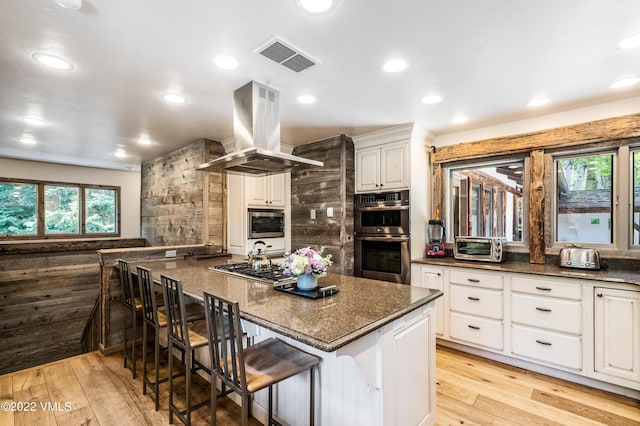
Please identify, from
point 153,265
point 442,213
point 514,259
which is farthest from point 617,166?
point 153,265

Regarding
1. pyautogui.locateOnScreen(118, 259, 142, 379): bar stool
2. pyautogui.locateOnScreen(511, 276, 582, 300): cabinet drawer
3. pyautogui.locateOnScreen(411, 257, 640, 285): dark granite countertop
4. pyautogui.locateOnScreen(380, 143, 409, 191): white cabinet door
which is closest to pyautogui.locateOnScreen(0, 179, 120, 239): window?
pyautogui.locateOnScreen(118, 259, 142, 379): bar stool

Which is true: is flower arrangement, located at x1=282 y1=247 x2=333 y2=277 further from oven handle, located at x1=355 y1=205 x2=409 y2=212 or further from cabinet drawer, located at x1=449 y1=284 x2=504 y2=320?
cabinet drawer, located at x1=449 y1=284 x2=504 y2=320

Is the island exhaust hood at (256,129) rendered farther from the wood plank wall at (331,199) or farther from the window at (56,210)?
the window at (56,210)

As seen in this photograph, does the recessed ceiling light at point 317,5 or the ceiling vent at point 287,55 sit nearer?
the recessed ceiling light at point 317,5

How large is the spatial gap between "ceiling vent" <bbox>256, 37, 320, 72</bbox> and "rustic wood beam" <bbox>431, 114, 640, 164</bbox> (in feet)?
7.45

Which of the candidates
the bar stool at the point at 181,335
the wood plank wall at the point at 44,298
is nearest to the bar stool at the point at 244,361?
the bar stool at the point at 181,335

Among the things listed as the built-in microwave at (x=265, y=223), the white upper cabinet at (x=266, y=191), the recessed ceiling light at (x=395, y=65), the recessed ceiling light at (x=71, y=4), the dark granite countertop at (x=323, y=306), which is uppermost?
the recessed ceiling light at (x=395, y=65)

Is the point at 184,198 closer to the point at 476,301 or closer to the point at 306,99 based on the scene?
the point at 306,99

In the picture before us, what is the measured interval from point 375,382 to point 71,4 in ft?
7.36

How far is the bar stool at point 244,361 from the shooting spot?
52.4 inches

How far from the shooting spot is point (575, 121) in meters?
2.87

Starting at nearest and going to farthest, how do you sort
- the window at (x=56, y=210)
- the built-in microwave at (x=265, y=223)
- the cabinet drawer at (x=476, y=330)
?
the cabinet drawer at (x=476, y=330) → the built-in microwave at (x=265, y=223) → the window at (x=56, y=210)

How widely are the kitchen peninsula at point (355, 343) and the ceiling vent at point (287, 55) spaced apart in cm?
150

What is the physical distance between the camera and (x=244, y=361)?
54.6 inches
